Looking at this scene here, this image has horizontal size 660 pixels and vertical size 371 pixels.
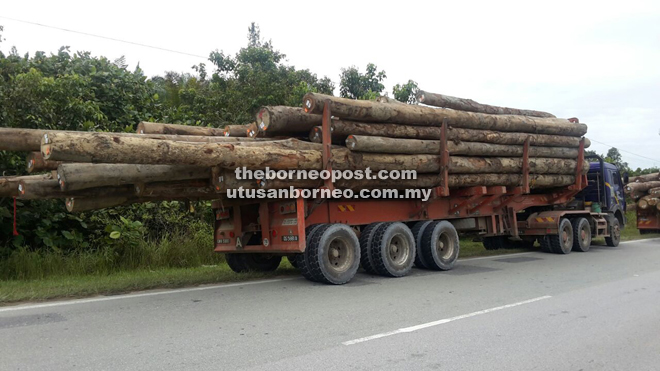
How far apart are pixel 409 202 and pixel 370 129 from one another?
2212 mm

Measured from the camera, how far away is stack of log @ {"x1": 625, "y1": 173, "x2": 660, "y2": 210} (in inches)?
848

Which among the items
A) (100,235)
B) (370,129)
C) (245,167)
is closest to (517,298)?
(370,129)

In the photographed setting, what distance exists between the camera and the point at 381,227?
32.9 feet

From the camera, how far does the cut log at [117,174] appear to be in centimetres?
676

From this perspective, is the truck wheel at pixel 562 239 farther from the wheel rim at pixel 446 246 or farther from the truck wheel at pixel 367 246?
the truck wheel at pixel 367 246

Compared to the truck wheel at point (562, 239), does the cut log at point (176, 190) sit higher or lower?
higher

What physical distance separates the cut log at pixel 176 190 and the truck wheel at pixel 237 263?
1.92 meters

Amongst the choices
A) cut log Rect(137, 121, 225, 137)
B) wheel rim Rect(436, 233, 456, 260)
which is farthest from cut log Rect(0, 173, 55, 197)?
wheel rim Rect(436, 233, 456, 260)

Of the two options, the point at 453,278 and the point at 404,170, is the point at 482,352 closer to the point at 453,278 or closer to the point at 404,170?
the point at 453,278

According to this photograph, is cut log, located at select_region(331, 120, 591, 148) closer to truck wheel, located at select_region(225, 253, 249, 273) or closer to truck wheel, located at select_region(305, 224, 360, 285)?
truck wheel, located at select_region(305, 224, 360, 285)

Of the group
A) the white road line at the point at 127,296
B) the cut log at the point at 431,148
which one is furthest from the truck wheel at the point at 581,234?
the white road line at the point at 127,296

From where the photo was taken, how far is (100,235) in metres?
12.2

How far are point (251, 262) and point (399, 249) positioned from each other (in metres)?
2.99

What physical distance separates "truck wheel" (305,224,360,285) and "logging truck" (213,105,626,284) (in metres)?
0.02
